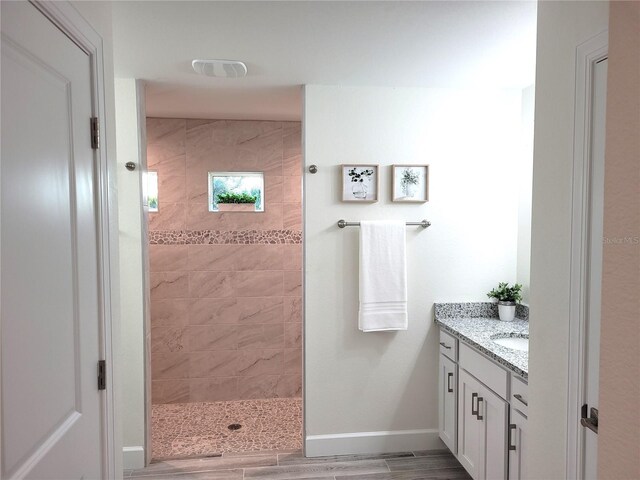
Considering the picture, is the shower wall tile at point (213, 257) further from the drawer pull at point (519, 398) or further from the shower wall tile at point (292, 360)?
the drawer pull at point (519, 398)

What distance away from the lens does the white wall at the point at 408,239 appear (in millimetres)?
2775

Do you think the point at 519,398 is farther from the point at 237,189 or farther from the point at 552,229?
the point at 237,189

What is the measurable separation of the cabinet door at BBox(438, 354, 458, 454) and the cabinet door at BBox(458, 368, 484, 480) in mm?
72

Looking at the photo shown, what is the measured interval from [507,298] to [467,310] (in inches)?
10.5

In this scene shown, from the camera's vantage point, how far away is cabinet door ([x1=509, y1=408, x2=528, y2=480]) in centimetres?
187

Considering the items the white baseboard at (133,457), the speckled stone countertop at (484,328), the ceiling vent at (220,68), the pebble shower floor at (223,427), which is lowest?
the pebble shower floor at (223,427)

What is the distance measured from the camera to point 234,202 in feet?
12.3

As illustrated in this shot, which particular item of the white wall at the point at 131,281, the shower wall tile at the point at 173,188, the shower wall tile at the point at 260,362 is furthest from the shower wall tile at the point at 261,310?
the white wall at the point at 131,281

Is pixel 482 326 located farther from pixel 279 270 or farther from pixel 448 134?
pixel 279 270

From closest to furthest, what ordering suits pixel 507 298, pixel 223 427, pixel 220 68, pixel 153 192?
pixel 220 68 → pixel 507 298 → pixel 223 427 → pixel 153 192

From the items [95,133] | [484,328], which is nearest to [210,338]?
[484,328]

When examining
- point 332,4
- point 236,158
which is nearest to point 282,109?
point 236,158

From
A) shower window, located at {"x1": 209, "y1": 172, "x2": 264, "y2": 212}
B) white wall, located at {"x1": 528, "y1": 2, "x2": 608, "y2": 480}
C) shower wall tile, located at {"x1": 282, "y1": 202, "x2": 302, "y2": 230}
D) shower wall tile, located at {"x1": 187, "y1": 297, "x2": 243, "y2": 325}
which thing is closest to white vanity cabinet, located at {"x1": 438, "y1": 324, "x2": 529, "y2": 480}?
white wall, located at {"x1": 528, "y1": 2, "x2": 608, "y2": 480}

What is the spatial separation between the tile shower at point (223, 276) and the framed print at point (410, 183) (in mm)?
1273
